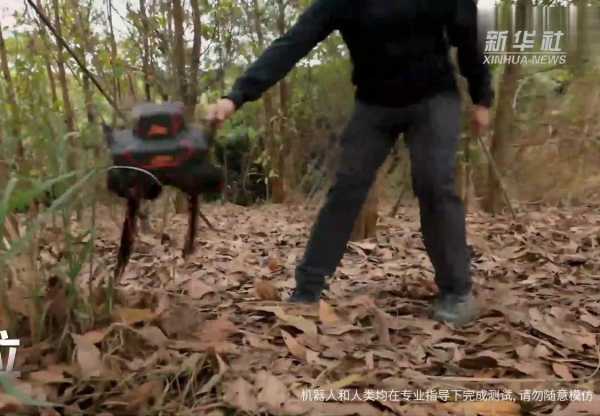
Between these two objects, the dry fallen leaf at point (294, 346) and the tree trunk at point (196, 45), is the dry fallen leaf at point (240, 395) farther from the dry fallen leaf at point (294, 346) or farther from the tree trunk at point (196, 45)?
the tree trunk at point (196, 45)

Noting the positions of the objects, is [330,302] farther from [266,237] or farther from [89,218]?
[266,237]

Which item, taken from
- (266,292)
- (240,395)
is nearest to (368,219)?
(266,292)

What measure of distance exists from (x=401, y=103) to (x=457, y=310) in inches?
16.9

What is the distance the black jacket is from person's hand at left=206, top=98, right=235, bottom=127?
0.11ft

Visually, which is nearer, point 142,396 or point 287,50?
point 142,396

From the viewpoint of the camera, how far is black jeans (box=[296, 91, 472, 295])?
4.57 feet

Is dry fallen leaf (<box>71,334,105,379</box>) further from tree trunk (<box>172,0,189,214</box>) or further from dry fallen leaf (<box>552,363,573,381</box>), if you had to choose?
tree trunk (<box>172,0,189,214</box>)

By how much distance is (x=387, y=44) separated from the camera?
136 cm

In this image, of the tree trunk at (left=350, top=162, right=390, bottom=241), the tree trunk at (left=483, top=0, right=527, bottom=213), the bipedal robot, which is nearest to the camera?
the bipedal robot

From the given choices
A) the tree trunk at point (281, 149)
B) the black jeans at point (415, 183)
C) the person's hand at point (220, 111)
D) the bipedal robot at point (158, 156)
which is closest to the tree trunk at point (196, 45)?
the tree trunk at point (281, 149)

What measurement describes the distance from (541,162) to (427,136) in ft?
Result: 8.39

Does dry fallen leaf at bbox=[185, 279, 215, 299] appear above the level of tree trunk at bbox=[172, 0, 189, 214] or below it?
below

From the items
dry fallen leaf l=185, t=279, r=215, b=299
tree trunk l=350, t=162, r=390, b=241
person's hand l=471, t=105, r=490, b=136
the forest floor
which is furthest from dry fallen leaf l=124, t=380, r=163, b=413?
tree trunk l=350, t=162, r=390, b=241

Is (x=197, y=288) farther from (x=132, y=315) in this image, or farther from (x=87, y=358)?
(x=87, y=358)
